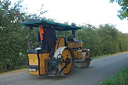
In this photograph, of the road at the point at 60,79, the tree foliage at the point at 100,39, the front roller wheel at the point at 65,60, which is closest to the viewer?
the road at the point at 60,79

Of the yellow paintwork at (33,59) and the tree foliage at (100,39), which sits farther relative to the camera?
the tree foliage at (100,39)

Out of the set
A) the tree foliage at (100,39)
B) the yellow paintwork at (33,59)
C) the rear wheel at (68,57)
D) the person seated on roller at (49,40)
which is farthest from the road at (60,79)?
the tree foliage at (100,39)

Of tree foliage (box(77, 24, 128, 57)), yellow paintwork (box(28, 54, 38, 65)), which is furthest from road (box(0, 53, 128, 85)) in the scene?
tree foliage (box(77, 24, 128, 57))

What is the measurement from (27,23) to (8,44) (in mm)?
3386

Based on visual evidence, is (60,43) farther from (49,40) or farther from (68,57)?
(68,57)

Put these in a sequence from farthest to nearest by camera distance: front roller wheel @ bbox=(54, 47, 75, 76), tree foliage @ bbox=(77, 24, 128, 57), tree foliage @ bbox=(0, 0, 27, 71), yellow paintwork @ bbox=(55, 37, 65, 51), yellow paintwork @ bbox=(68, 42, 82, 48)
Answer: tree foliage @ bbox=(77, 24, 128, 57) < tree foliage @ bbox=(0, 0, 27, 71) < yellow paintwork @ bbox=(68, 42, 82, 48) < yellow paintwork @ bbox=(55, 37, 65, 51) < front roller wheel @ bbox=(54, 47, 75, 76)

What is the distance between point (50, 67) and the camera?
308 inches

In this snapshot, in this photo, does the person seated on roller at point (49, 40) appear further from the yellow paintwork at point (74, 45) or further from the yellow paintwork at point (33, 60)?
the yellow paintwork at point (74, 45)

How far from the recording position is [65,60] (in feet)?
27.8

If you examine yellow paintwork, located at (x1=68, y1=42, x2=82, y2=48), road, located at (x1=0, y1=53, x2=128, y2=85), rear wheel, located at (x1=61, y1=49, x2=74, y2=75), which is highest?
yellow paintwork, located at (x1=68, y1=42, x2=82, y2=48)

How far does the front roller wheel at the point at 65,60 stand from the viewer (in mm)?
7967

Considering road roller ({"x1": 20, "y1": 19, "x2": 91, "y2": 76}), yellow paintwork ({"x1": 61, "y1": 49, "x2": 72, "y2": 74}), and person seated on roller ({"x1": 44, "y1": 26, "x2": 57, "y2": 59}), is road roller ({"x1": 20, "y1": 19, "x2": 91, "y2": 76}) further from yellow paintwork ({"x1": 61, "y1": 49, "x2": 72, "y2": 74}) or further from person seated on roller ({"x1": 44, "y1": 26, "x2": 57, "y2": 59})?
person seated on roller ({"x1": 44, "y1": 26, "x2": 57, "y2": 59})

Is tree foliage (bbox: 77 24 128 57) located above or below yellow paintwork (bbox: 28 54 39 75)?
above

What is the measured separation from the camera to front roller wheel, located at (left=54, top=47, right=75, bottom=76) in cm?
797
